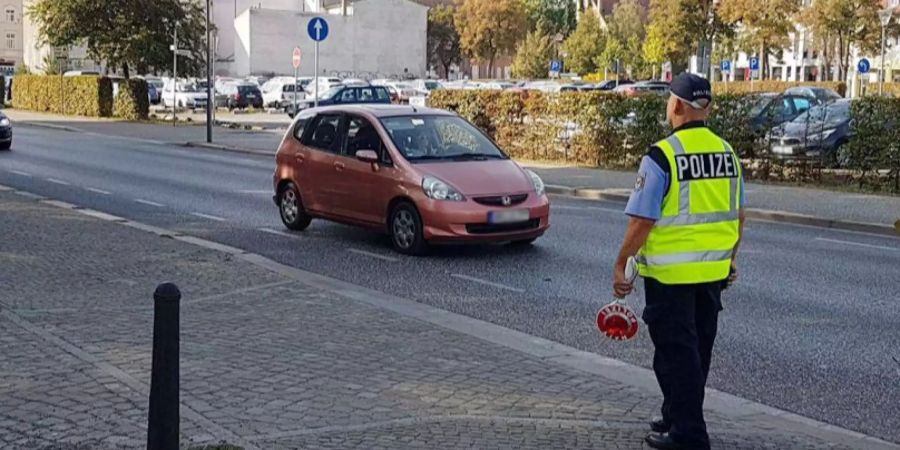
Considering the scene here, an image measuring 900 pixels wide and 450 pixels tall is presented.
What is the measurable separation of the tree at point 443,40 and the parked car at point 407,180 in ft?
322

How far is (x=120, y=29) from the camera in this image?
4581cm

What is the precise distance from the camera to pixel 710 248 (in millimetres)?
5082

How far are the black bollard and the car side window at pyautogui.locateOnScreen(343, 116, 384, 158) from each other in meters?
8.27

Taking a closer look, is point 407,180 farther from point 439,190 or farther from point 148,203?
point 148,203

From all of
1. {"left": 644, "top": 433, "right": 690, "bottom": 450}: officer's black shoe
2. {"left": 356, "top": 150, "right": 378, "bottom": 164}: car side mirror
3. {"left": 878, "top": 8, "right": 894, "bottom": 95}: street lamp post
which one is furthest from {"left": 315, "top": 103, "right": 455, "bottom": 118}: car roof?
{"left": 878, "top": 8, "right": 894, "bottom": 95}: street lamp post

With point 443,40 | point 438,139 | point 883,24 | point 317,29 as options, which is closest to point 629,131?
point 317,29

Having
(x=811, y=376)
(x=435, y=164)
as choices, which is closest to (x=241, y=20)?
(x=435, y=164)

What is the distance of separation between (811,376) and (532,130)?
1891 cm

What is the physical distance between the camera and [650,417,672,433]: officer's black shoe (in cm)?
530

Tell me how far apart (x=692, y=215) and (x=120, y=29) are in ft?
145

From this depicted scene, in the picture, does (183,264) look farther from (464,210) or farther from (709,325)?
(709,325)

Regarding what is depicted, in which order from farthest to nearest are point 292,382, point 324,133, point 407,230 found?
point 324,133
point 407,230
point 292,382

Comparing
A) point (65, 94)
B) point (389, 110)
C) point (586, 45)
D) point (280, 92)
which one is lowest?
point (389, 110)

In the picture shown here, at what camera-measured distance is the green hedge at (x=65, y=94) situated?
4591cm
